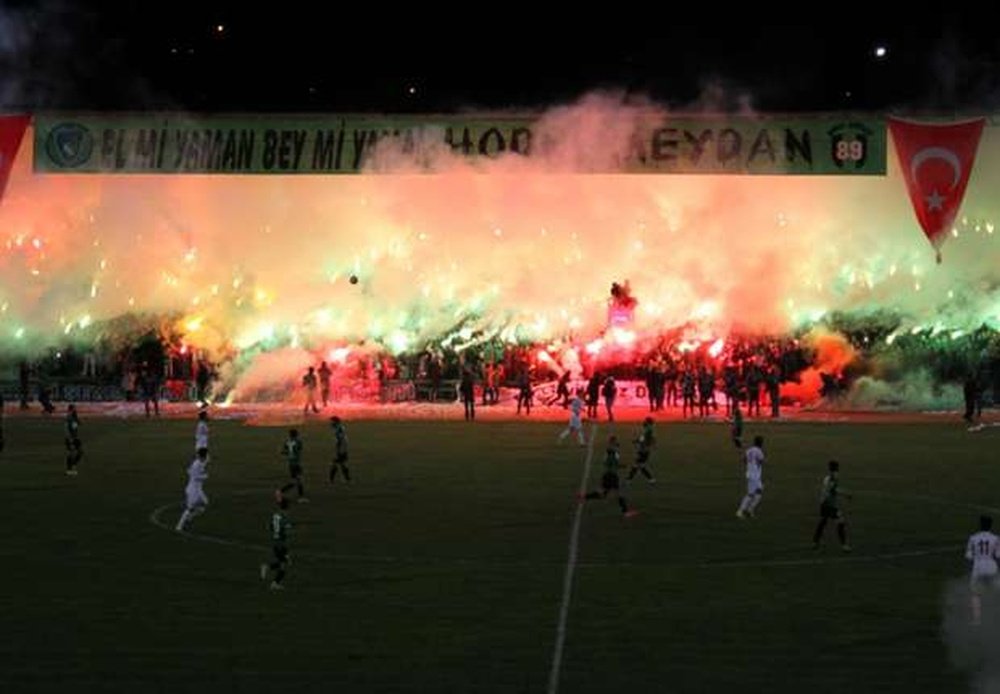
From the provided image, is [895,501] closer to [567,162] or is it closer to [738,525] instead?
[738,525]

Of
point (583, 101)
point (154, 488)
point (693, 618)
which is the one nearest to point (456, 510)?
point (154, 488)

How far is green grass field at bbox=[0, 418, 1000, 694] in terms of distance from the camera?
45.4 ft

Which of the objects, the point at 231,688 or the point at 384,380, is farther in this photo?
the point at 384,380

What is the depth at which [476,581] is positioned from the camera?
60.5ft

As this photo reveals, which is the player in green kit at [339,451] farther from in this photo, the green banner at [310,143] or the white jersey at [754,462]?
the green banner at [310,143]

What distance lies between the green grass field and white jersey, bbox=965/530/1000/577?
861 mm

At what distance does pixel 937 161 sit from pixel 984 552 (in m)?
23.2

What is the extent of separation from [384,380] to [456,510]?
32899 mm

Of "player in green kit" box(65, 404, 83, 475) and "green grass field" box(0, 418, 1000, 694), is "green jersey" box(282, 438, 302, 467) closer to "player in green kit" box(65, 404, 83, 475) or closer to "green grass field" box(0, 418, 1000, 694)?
"green grass field" box(0, 418, 1000, 694)

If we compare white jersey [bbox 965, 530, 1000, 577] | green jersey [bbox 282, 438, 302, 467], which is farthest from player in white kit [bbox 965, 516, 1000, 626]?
green jersey [bbox 282, 438, 302, 467]

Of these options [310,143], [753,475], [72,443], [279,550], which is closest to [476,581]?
[279,550]

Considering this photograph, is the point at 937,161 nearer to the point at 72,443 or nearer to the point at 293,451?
the point at 293,451

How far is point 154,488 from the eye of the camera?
1121 inches

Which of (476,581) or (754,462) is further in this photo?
(754,462)
